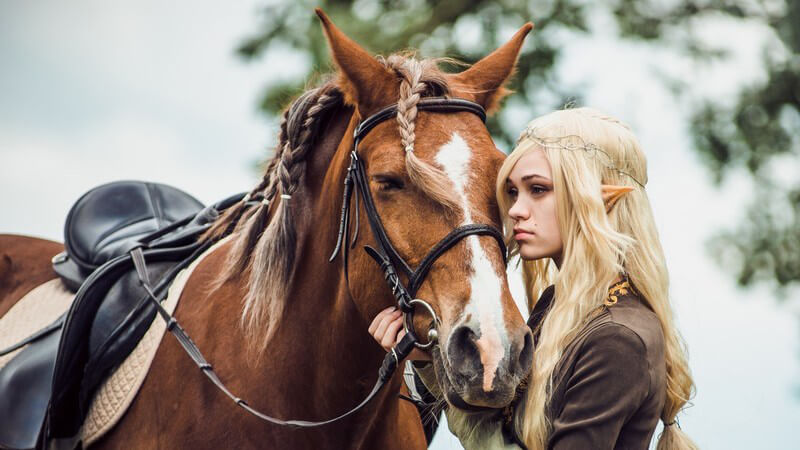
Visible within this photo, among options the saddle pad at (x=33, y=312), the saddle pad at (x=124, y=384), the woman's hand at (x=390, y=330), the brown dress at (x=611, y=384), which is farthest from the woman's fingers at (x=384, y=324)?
the saddle pad at (x=33, y=312)

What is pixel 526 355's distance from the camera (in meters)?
1.76

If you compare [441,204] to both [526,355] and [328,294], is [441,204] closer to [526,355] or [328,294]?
[526,355]

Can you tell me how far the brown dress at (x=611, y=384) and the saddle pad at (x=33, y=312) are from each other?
229 cm

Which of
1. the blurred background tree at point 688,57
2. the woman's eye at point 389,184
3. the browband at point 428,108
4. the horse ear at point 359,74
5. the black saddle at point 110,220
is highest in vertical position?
the horse ear at point 359,74

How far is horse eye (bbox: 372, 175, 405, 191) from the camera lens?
77.4 inches

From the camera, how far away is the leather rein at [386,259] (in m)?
1.86

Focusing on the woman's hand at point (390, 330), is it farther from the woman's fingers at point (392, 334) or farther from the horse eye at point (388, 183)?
the horse eye at point (388, 183)

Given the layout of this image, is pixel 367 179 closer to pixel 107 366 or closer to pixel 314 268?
pixel 314 268

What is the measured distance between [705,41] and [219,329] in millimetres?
6465

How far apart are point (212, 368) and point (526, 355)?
108cm

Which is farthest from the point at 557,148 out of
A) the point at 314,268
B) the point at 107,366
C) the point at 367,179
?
the point at 107,366

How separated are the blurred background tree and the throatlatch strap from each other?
445 centimetres

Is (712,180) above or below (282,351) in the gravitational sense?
below

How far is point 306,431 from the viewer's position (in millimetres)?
2250
